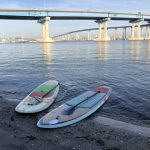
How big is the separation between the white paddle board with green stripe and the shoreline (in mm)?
1057

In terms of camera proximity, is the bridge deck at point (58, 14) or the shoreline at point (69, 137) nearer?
the shoreline at point (69, 137)

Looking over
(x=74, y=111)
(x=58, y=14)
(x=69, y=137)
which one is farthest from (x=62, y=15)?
(x=69, y=137)

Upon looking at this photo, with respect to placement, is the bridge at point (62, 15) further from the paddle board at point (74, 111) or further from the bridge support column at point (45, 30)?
the paddle board at point (74, 111)

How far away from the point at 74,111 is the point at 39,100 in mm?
2361

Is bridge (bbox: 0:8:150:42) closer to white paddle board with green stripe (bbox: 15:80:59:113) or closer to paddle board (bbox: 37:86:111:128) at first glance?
white paddle board with green stripe (bbox: 15:80:59:113)

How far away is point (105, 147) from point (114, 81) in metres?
10.8

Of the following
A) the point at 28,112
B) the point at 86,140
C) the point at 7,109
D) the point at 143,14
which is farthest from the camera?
the point at 143,14

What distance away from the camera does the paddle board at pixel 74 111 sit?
890 centimetres

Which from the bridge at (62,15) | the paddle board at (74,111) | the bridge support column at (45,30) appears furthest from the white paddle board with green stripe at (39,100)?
the bridge support column at (45,30)

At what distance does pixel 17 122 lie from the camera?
9.41m

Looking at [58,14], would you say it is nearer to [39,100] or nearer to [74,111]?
[39,100]

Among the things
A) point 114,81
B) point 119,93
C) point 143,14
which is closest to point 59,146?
point 119,93

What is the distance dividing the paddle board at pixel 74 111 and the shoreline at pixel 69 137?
0.72 feet

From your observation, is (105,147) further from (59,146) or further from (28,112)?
(28,112)
